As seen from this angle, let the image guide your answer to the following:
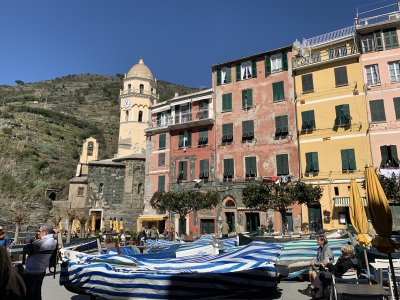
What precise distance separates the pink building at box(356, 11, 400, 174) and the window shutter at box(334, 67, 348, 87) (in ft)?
4.53

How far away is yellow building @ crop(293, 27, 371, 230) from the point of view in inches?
902

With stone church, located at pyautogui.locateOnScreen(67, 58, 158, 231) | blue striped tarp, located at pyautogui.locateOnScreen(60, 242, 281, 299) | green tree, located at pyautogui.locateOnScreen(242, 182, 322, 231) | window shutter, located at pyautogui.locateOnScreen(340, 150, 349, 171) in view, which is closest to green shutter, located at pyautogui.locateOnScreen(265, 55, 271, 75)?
window shutter, located at pyautogui.locateOnScreen(340, 150, 349, 171)

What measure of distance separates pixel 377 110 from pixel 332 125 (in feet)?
10.5

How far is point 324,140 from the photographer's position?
79.8 ft

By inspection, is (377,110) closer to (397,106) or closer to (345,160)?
(397,106)

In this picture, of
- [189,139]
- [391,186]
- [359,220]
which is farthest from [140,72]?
[359,220]

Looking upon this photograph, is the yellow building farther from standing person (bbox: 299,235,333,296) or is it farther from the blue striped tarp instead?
the blue striped tarp

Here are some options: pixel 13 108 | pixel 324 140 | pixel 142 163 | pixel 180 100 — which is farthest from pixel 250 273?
pixel 13 108

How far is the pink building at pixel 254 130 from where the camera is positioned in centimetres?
2609

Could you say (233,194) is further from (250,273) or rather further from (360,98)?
(250,273)

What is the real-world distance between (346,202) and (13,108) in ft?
259

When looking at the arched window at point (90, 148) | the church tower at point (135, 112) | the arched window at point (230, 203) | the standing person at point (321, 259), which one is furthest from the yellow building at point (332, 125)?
the arched window at point (90, 148)

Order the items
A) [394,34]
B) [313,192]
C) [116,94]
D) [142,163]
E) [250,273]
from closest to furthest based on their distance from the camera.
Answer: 1. [250,273]
2. [313,192]
3. [394,34]
4. [142,163]
5. [116,94]

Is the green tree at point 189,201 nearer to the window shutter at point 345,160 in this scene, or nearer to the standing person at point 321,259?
the window shutter at point 345,160
